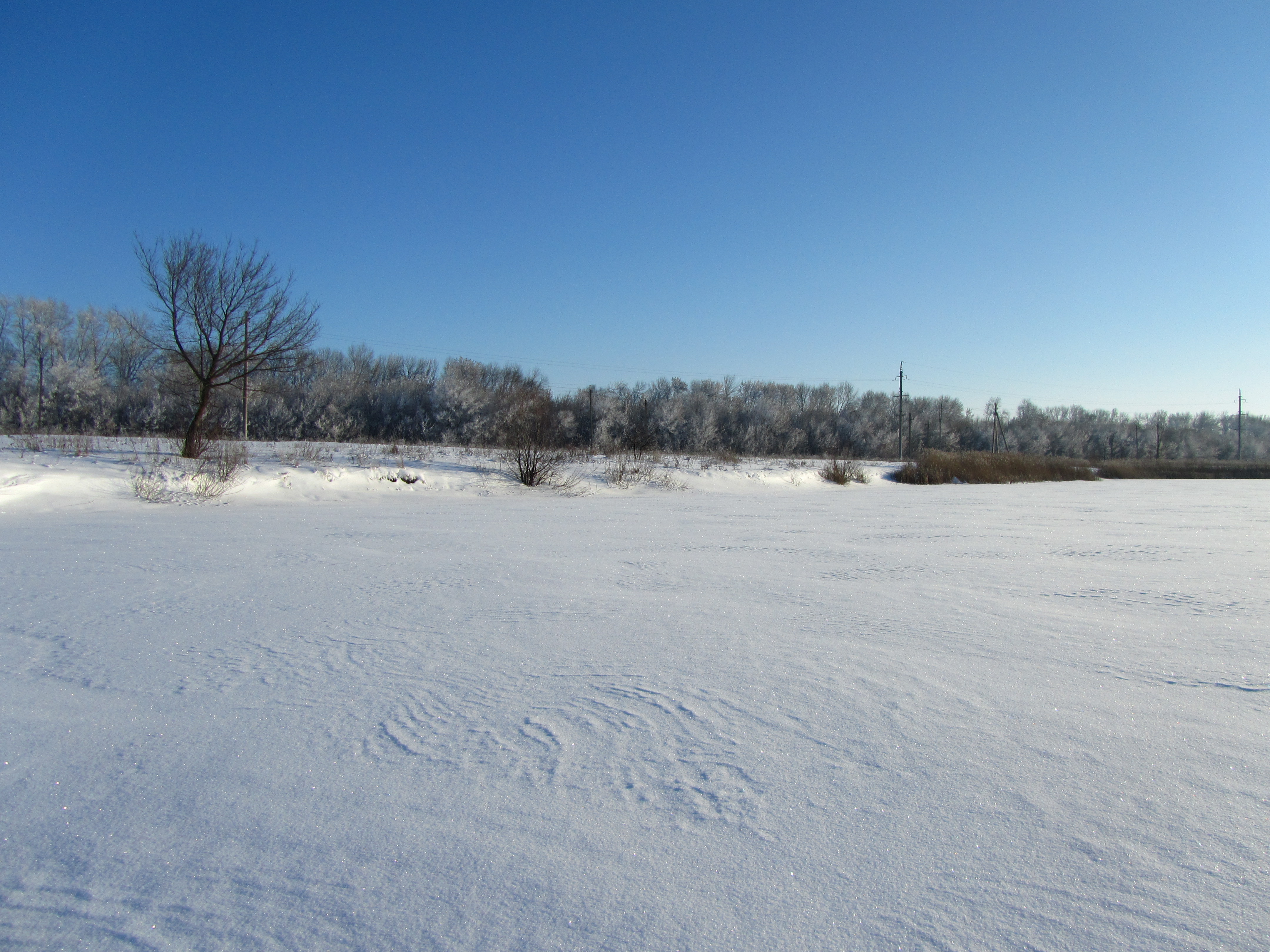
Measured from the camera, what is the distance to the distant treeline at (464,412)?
36.8m

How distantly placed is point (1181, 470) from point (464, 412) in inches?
1580

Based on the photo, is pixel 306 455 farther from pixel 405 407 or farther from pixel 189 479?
pixel 405 407

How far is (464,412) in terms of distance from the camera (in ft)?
136

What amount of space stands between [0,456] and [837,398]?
76398 mm

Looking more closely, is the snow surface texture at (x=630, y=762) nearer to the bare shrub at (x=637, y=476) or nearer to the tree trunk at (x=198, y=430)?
the tree trunk at (x=198, y=430)

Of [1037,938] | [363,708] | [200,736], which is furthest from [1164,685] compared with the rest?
[200,736]

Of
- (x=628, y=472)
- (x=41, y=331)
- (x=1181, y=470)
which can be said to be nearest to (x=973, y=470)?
(x=628, y=472)

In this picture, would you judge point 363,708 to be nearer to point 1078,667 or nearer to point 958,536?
point 1078,667

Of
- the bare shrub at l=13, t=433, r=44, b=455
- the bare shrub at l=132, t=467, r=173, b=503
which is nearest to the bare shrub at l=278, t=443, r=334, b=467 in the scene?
the bare shrub at l=132, t=467, r=173, b=503

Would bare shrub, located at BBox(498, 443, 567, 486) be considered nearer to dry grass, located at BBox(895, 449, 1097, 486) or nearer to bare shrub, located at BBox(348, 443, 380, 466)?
bare shrub, located at BBox(348, 443, 380, 466)

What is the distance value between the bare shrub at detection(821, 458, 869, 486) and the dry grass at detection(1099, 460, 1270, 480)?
51.3 ft

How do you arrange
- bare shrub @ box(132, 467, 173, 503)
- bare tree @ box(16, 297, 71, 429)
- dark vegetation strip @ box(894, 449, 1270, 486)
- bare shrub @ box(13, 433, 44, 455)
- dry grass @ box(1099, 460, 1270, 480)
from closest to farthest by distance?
1. bare shrub @ box(132, 467, 173, 503)
2. bare shrub @ box(13, 433, 44, 455)
3. dark vegetation strip @ box(894, 449, 1270, 486)
4. dry grass @ box(1099, 460, 1270, 480)
5. bare tree @ box(16, 297, 71, 429)

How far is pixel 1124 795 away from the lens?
6.37ft

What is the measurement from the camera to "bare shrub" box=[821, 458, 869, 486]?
866 inches
